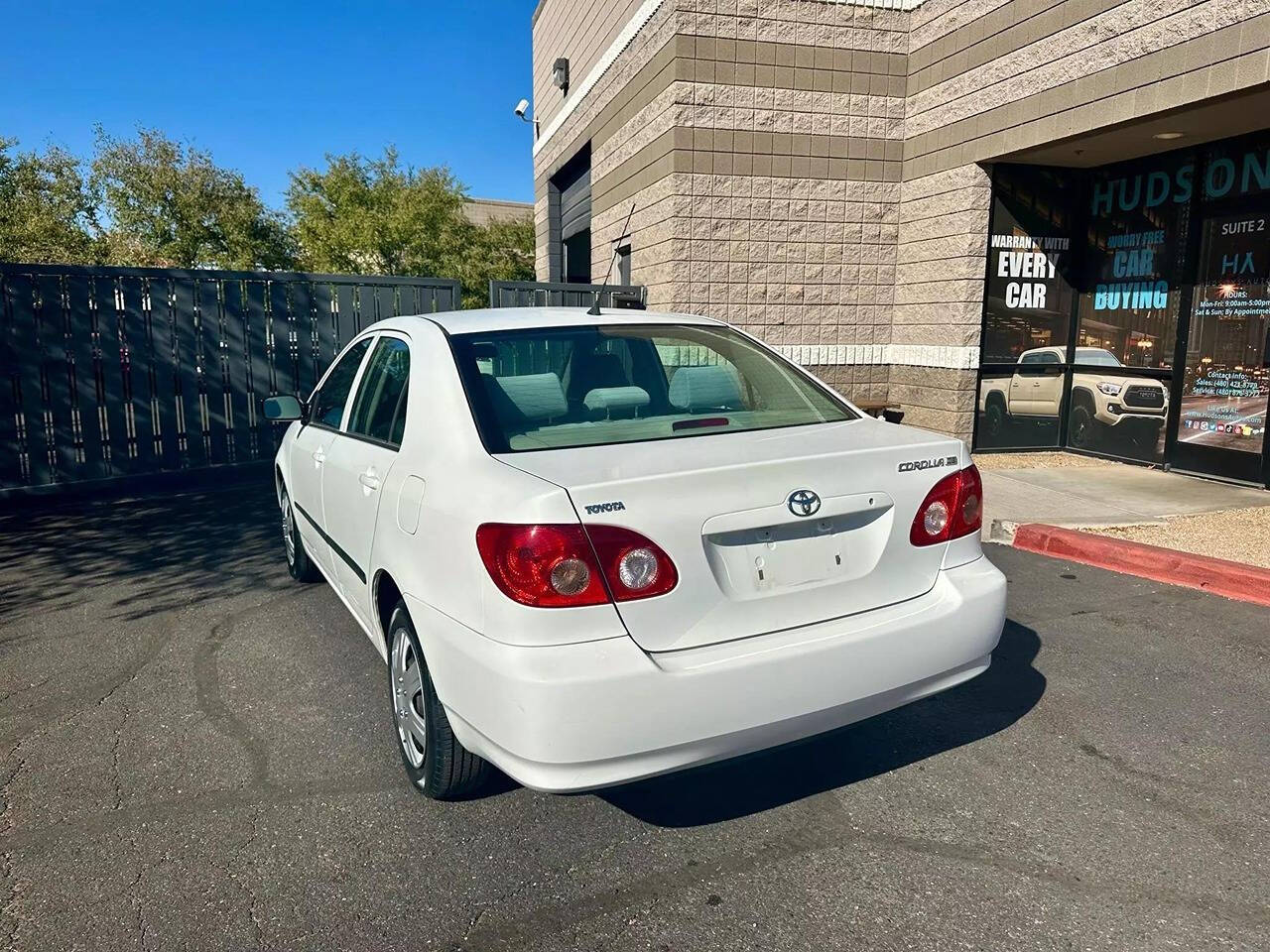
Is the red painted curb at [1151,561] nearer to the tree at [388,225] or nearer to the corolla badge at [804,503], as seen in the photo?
the corolla badge at [804,503]

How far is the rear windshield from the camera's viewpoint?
120 inches

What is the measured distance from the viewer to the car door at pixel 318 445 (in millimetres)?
4336

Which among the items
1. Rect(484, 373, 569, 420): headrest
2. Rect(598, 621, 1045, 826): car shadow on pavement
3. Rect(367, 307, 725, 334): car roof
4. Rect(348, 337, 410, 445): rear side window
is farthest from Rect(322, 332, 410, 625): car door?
Rect(598, 621, 1045, 826): car shadow on pavement

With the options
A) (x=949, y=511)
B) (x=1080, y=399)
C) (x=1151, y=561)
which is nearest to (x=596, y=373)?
(x=949, y=511)

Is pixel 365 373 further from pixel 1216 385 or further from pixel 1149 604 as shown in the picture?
pixel 1216 385

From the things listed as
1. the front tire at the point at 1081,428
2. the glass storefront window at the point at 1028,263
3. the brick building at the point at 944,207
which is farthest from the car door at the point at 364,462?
the front tire at the point at 1081,428

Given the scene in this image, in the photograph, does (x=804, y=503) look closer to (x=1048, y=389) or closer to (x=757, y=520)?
(x=757, y=520)

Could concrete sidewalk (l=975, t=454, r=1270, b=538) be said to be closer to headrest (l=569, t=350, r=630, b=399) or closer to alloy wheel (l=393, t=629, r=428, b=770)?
headrest (l=569, t=350, r=630, b=399)

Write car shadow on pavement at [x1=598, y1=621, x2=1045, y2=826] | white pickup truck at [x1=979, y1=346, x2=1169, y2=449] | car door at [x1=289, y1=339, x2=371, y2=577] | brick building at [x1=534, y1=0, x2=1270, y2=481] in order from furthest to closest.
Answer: white pickup truck at [x1=979, y1=346, x2=1169, y2=449] < brick building at [x1=534, y1=0, x2=1270, y2=481] < car door at [x1=289, y1=339, x2=371, y2=577] < car shadow on pavement at [x1=598, y1=621, x2=1045, y2=826]

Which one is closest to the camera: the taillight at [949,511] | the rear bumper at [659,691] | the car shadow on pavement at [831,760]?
the rear bumper at [659,691]

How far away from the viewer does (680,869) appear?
2707 mm

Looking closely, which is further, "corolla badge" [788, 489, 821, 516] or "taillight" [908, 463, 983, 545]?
"taillight" [908, 463, 983, 545]

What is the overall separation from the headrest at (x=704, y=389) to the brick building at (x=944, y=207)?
6.38 meters

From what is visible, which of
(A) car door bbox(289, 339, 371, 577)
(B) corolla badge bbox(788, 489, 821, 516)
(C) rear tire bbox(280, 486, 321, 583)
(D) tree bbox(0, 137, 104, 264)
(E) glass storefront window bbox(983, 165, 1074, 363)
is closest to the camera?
(B) corolla badge bbox(788, 489, 821, 516)
